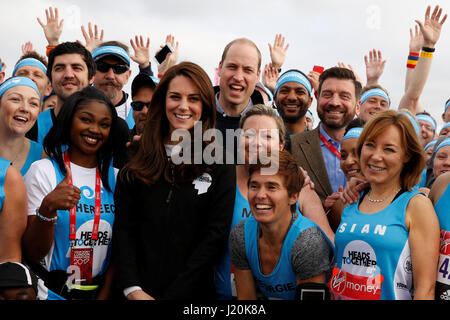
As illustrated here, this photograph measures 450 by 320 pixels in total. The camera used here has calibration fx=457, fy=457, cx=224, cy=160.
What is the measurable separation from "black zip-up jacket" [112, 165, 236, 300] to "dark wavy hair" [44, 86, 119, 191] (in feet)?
1.49

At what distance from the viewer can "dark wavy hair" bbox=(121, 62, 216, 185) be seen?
3.71 metres

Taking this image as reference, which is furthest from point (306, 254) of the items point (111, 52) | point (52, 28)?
point (52, 28)

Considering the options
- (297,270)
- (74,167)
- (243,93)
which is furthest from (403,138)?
(74,167)

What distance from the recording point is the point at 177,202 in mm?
3635

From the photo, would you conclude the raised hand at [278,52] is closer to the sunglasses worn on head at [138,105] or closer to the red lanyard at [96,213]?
the sunglasses worn on head at [138,105]


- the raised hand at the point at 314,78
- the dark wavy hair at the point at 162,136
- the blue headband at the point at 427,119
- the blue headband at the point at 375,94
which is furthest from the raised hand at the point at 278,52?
the dark wavy hair at the point at 162,136

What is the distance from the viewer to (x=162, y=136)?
3973 millimetres

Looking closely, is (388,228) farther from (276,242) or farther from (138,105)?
(138,105)

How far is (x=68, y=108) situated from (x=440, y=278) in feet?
10.8

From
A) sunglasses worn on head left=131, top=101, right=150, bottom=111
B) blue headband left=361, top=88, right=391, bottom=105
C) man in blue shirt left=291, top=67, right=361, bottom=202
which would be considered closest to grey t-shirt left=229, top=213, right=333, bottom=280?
man in blue shirt left=291, top=67, right=361, bottom=202

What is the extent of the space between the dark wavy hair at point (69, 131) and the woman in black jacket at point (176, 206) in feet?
1.25

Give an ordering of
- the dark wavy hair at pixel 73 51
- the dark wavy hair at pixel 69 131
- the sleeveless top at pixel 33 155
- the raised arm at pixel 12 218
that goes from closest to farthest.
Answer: the raised arm at pixel 12 218
the dark wavy hair at pixel 69 131
the sleeveless top at pixel 33 155
the dark wavy hair at pixel 73 51

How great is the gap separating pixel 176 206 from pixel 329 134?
2.58 m

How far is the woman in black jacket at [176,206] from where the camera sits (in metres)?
3.58
